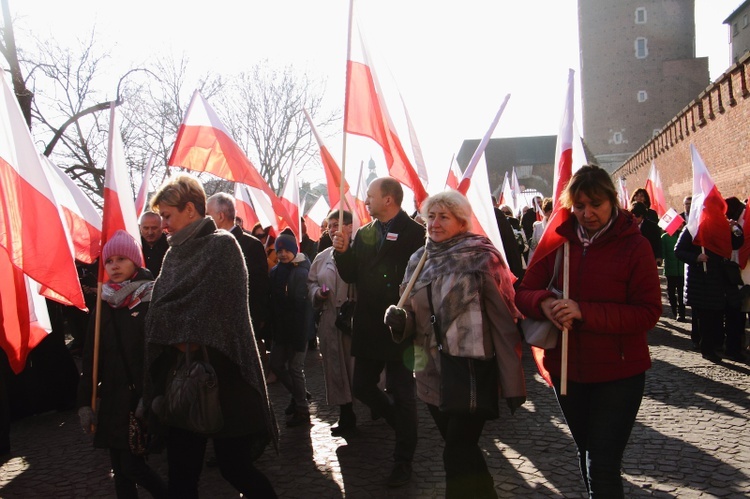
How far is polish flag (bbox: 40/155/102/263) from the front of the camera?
659 cm

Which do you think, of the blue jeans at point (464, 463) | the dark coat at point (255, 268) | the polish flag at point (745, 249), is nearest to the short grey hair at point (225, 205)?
the dark coat at point (255, 268)

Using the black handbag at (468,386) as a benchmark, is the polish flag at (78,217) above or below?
above

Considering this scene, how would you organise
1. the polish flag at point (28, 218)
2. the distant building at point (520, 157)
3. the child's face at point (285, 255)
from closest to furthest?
1. the polish flag at point (28, 218)
2. the child's face at point (285, 255)
3. the distant building at point (520, 157)

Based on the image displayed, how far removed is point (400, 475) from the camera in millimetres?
4219

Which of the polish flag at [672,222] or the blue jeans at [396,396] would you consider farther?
the polish flag at [672,222]

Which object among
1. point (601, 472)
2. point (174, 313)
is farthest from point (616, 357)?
point (174, 313)

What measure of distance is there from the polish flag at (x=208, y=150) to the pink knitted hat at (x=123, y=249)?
107 inches

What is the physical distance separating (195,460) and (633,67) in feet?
208

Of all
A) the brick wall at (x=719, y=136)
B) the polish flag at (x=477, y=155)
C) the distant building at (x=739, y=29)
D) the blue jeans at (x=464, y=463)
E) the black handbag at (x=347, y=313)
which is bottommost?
the blue jeans at (x=464, y=463)

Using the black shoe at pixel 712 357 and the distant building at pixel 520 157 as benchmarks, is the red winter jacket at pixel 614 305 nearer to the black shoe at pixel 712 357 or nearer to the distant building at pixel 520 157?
the black shoe at pixel 712 357

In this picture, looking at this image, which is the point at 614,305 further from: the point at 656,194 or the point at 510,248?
the point at 656,194

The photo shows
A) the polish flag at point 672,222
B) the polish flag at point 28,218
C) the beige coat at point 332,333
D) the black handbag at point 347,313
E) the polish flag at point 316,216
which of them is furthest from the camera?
the polish flag at point 316,216

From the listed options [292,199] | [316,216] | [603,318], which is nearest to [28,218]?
[603,318]

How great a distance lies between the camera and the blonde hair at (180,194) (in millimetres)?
3170
